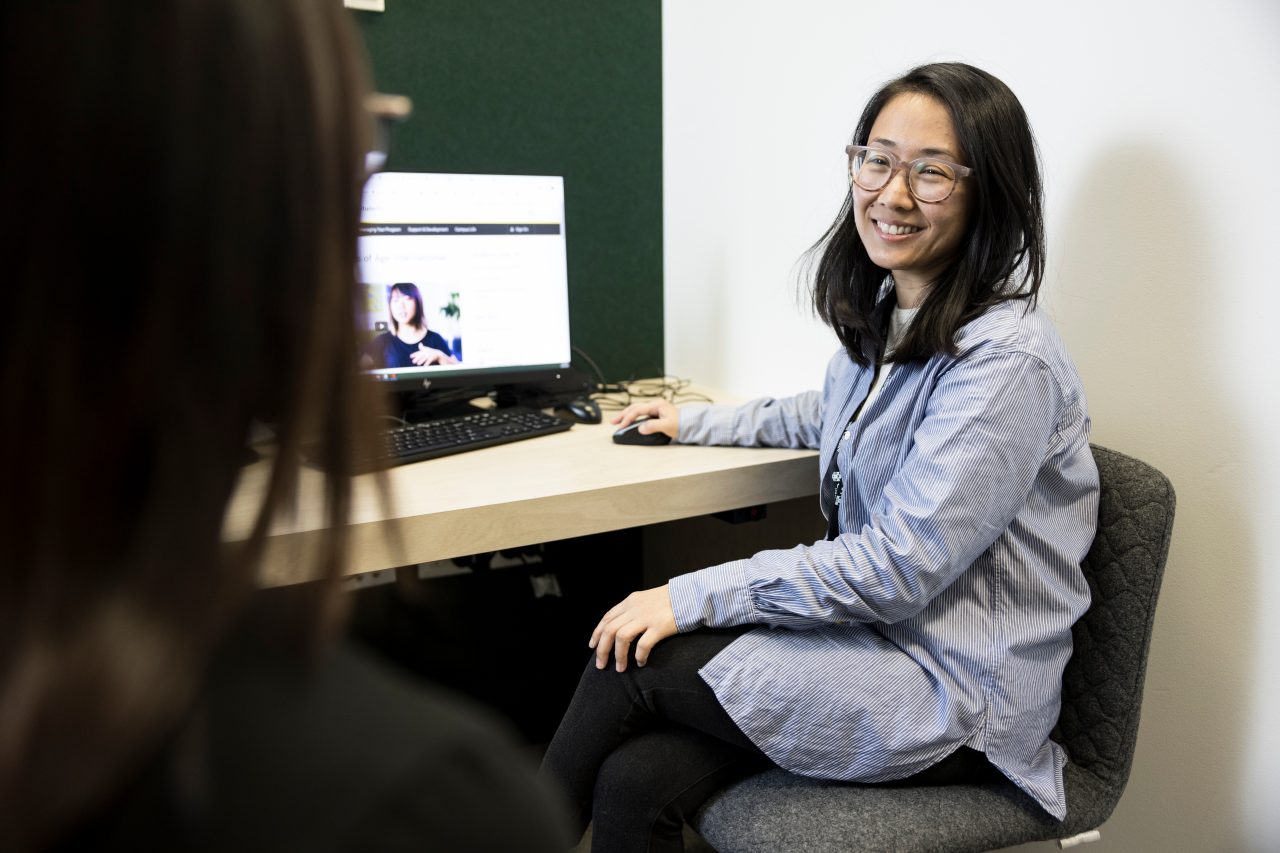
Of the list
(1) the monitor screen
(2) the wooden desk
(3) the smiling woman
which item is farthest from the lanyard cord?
(1) the monitor screen

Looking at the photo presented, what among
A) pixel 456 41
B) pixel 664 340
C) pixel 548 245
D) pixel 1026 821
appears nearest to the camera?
pixel 1026 821

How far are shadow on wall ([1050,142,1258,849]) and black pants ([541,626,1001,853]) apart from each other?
12.6 inches

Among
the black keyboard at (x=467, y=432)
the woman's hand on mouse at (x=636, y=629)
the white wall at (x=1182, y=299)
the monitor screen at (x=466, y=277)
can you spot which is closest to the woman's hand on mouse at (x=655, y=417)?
the black keyboard at (x=467, y=432)

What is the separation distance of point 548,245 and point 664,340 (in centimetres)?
54

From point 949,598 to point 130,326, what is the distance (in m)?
0.91

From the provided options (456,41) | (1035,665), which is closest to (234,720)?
(1035,665)

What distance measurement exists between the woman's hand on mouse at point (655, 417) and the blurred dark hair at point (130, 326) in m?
1.20

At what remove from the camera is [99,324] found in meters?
0.29

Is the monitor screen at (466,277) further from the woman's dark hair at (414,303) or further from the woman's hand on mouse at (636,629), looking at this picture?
the woman's hand on mouse at (636,629)

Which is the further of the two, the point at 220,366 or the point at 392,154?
the point at 392,154

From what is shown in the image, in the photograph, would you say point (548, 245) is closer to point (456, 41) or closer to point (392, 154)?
→ point (392, 154)

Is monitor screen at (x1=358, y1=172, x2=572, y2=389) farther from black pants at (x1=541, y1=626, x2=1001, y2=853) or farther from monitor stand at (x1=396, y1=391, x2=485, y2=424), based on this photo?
black pants at (x1=541, y1=626, x2=1001, y2=853)

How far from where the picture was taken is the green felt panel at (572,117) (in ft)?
5.89

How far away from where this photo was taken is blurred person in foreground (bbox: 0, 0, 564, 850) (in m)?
0.28
